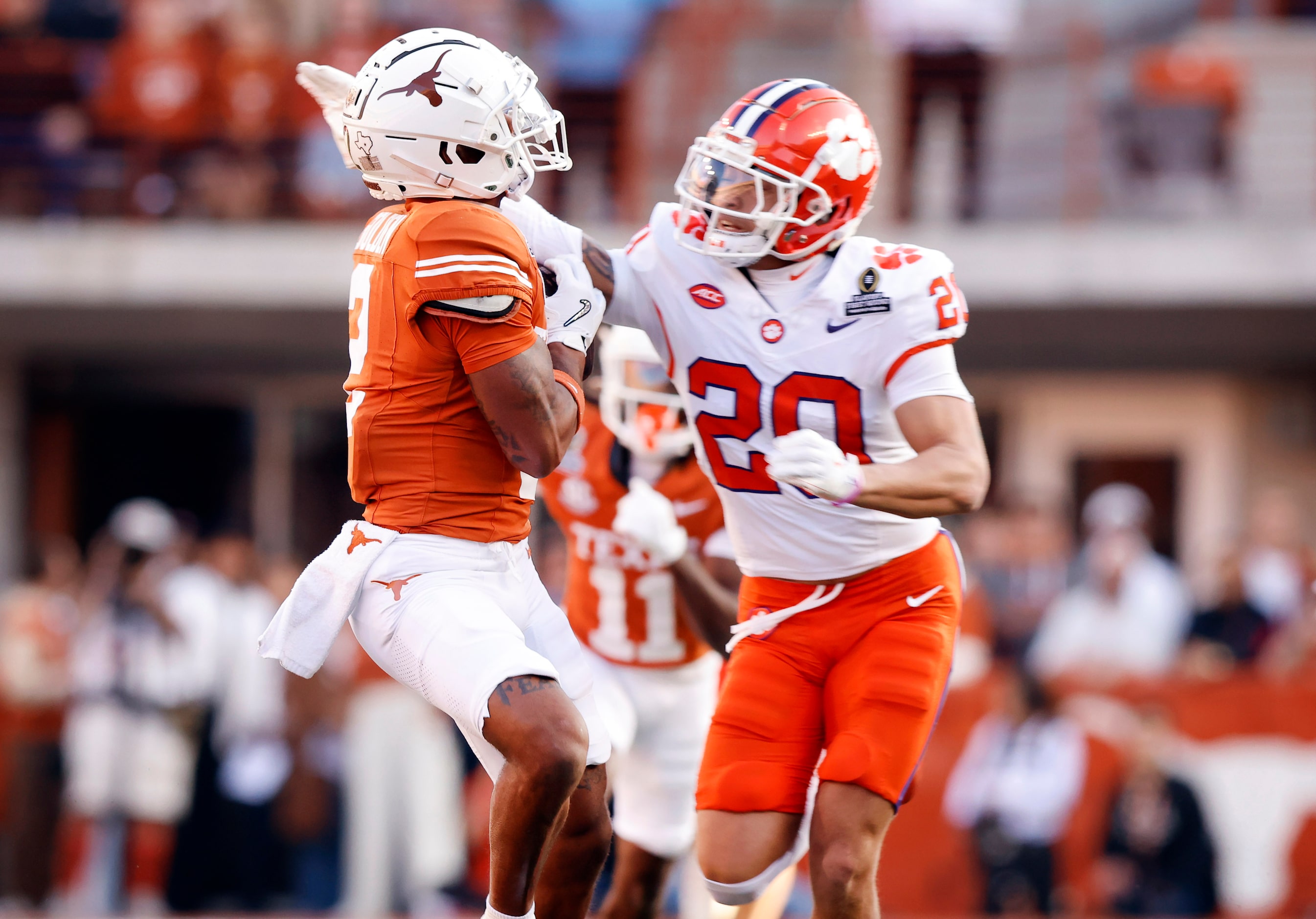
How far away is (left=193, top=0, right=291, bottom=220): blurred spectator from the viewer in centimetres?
1038

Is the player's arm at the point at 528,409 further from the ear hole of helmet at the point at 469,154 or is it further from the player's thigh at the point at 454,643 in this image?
the ear hole of helmet at the point at 469,154

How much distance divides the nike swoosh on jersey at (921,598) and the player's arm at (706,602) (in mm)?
811

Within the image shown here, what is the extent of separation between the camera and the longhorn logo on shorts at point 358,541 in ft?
11.0

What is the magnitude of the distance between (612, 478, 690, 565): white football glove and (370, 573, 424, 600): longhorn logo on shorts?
107 centimetres

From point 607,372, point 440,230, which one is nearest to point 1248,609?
point 607,372

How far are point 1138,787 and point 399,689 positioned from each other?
3437 mm

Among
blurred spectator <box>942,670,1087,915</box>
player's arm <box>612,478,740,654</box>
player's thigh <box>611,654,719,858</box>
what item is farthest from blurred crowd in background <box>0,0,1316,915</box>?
player's arm <box>612,478,740,654</box>

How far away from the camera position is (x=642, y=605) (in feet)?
16.0

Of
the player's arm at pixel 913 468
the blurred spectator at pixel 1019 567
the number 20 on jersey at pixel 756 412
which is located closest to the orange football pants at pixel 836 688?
the number 20 on jersey at pixel 756 412

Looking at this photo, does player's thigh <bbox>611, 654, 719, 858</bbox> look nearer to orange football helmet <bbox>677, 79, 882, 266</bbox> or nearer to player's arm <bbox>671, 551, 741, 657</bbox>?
player's arm <bbox>671, 551, 741, 657</bbox>

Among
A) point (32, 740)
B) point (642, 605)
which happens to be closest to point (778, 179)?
point (642, 605)

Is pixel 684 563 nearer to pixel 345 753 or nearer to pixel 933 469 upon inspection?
pixel 933 469

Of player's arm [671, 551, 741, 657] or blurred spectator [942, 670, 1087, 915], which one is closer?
player's arm [671, 551, 741, 657]

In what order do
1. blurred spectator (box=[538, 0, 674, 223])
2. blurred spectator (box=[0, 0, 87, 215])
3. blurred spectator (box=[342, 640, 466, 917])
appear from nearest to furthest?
blurred spectator (box=[342, 640, 466, 917]) → blurred spectator (box=[0, 0, 87, 215]) → blurred spectator (box=[538, 0, 674, 223])
